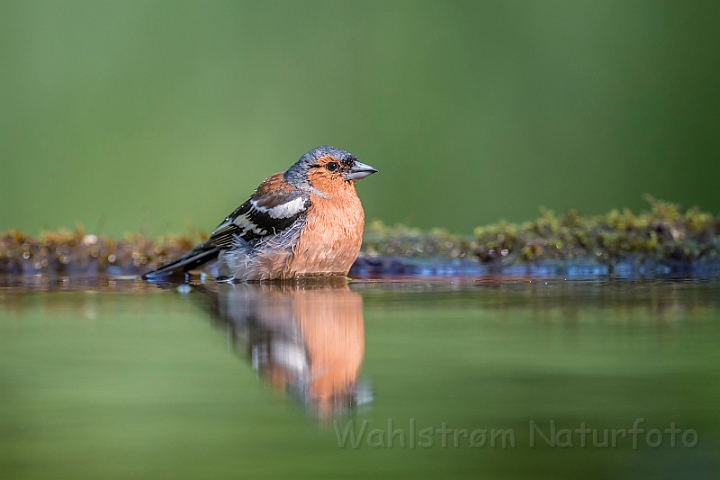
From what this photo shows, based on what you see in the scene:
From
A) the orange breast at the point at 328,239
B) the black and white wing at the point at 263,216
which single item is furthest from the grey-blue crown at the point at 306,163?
the orange breast at the point at 328,239

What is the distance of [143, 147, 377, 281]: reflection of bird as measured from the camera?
16.7 feet

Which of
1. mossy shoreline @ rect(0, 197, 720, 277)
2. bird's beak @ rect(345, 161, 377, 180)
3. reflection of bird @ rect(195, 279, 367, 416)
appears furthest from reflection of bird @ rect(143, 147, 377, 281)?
reflection of bird @ rect(195, 279, 367, 416)

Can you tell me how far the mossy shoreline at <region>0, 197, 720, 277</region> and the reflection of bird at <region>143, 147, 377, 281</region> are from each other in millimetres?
540

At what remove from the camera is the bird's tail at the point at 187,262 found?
5.42 metres

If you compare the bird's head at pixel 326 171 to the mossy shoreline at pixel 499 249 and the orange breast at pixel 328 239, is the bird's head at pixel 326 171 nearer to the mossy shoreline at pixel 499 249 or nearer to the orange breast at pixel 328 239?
the orange breast at pixel 328 239

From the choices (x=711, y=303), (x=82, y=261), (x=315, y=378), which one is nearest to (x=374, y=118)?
(x=82, y=261)

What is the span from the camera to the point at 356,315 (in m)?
3.36

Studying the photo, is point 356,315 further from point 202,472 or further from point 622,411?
point 202,472

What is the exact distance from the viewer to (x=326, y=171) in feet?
17.9

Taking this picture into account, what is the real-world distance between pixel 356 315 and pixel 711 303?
57.0 inches

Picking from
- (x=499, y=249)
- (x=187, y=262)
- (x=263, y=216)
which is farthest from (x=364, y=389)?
(x=499, y=249)

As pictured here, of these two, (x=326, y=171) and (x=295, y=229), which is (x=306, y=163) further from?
(x=295, y=229)

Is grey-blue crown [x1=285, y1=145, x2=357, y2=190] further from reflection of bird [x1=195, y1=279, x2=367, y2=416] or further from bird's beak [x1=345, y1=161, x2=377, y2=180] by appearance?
reflection of bird [x1=195, y1=279, x2=367, y2=416]

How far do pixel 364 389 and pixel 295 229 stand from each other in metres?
2.97
